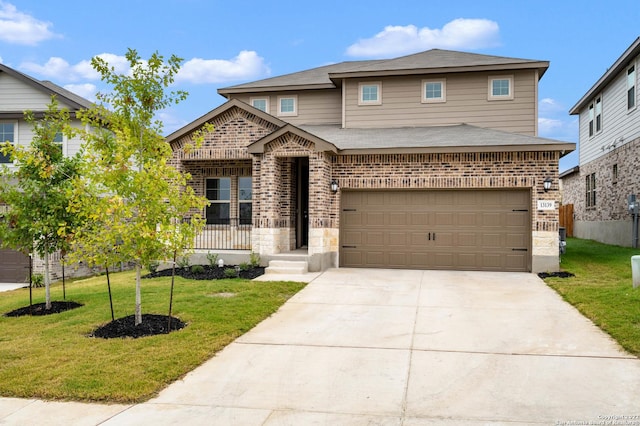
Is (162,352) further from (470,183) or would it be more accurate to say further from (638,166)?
(638,166)

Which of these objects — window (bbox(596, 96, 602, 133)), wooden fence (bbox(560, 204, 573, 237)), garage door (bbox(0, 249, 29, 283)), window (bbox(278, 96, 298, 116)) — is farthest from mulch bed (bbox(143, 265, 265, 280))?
wooden fence (bbox(560, 204, 573, 237))

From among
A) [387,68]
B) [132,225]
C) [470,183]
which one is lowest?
[132,225]

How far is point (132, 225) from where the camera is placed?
742 cm

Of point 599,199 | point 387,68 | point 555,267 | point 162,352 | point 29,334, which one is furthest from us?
point 599,199

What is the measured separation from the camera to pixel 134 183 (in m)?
7.45

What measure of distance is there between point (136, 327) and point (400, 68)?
13159mm

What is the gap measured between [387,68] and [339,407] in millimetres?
15019

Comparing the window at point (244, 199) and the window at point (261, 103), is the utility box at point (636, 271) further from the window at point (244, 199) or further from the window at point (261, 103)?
the window at point (261, 103)

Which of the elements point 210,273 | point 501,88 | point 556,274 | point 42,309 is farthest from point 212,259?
point 501,88

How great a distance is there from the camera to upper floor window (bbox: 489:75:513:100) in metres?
17.4

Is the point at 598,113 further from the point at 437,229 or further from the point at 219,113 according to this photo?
the point at 219,113

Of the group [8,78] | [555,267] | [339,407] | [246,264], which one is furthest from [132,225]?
[8,78]

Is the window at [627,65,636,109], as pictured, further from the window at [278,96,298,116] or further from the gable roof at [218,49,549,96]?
the window at [278,96,298,116]

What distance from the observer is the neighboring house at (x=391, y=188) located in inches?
548
